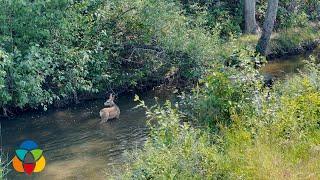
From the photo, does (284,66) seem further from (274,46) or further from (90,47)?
(90,47)

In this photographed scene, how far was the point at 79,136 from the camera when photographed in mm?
12656

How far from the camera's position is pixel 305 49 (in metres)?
21.9

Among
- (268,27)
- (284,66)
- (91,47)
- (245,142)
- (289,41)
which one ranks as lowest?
(284,66)

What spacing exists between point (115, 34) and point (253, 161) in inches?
408

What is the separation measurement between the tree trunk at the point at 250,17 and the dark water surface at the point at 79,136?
785 centimetres

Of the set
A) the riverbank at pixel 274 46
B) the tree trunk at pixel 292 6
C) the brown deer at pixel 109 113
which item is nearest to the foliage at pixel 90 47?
the riverbank at pixel 274 46

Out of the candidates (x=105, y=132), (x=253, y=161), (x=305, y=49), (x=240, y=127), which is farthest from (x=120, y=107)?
(x=305, y=49)

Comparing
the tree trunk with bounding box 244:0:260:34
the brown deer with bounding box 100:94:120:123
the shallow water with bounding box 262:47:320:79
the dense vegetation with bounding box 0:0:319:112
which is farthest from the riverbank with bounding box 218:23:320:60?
the brown deer with bounding box 100:94:120:123

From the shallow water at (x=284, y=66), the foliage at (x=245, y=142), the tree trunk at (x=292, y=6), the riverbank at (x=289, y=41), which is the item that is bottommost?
the shallow water at (x=284, y=66)

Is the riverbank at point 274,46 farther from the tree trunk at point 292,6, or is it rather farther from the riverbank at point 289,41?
the tree trunk at point 292,6

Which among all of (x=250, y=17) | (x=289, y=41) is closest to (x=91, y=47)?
(x=250, y=17)

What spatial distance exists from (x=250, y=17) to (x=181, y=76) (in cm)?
709

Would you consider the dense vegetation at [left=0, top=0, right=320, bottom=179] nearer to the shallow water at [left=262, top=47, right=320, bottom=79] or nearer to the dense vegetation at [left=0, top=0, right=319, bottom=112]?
the dense vegetation at [left=0, top=0, right=319, bottom=112]

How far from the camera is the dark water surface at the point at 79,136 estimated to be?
1048 cm
